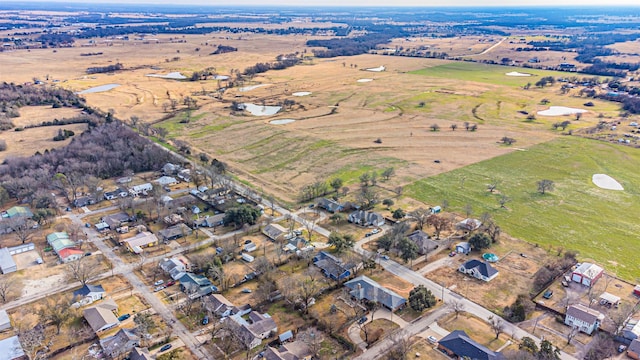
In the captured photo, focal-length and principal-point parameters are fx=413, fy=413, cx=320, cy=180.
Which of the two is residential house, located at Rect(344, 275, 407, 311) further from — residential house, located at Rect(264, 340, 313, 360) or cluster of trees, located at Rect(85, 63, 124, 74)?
cluster of trees, located at Rect(85, 63, 124, 74)

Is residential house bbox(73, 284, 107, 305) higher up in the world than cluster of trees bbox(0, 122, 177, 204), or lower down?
lower down

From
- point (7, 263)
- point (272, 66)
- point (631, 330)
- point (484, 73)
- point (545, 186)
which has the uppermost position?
point (272, 66)

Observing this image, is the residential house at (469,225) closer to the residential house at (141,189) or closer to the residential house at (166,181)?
the residential house at (166,181)

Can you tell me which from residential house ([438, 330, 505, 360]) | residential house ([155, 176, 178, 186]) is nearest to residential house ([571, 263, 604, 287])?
residential house ([438, 330, 505, 360])

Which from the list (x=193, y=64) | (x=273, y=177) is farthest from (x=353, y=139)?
(x=193, y=64)

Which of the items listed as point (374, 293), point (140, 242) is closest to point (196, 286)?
point (140, 242)

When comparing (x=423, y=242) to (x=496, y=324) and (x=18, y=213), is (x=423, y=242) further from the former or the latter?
(x=18, y=213)

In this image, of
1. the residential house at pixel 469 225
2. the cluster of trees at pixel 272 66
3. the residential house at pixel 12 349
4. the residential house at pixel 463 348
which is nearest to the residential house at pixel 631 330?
the residential house at pixel 463 348
